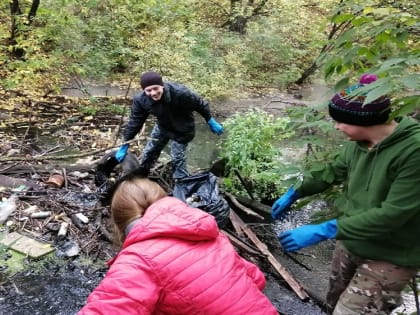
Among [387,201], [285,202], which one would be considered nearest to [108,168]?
[285,202]

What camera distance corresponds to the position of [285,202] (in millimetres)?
2854

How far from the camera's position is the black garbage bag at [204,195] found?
4184mm

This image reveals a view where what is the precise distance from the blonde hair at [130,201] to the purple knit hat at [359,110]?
92cm

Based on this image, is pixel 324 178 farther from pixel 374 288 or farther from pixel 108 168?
pixel 108 168

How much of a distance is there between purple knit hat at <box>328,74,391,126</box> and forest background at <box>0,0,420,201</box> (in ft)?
9.84

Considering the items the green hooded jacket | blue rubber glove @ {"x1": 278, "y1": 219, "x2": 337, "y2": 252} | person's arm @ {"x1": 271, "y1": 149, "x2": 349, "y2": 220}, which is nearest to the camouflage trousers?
the green hooded jacket

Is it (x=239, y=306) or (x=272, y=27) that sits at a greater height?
(x=239, y=306)

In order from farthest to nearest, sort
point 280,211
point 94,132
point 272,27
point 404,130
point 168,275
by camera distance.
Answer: point 272,27 → point 94,132 → point 280,211 → point 404,130 → point 168,275

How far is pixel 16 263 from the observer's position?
11.8ft

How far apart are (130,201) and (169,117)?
2.82 m

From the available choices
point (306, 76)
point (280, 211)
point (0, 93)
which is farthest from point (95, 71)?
point (280, 211)

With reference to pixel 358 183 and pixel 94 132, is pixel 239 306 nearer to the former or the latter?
pixel 358 183

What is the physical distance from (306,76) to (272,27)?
189 centimetres

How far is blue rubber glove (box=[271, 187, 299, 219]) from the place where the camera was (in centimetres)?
281
